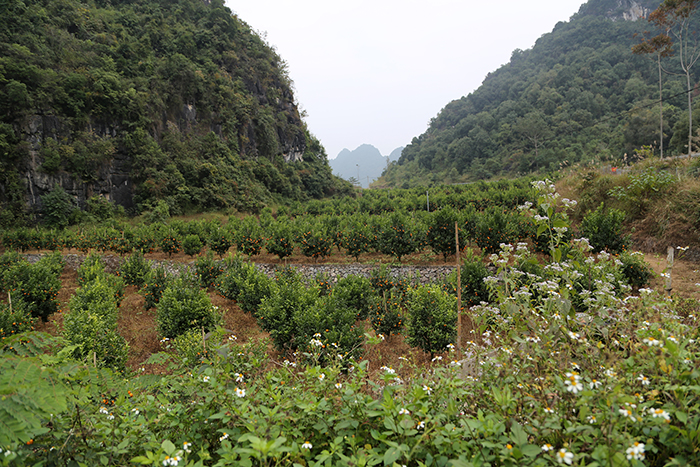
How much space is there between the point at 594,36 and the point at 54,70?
88169 mm

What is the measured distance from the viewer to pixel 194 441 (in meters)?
1.68

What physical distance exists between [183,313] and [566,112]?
60282 millimetres

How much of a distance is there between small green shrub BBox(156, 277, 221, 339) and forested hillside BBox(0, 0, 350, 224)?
23.5 m

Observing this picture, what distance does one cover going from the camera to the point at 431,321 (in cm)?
636

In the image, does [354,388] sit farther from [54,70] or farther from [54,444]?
[54,70]

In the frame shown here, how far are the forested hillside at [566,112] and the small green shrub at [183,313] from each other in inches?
1579

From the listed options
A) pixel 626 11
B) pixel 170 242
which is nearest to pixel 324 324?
pixel 170 242

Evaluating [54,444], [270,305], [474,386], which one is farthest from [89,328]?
[474,386]

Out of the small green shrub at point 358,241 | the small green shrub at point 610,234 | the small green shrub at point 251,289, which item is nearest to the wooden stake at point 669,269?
the small green shrub at point 610,234

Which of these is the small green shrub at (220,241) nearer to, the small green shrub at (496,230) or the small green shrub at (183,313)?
the small green shrub at (183,313)

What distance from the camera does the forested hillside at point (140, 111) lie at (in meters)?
23.9

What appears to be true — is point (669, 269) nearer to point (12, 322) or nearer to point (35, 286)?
point (12, 322)

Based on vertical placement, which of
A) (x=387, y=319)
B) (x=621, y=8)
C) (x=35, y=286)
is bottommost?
(x=387, y=319)

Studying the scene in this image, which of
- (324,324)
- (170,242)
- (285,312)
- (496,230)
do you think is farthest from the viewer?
(170,242)
